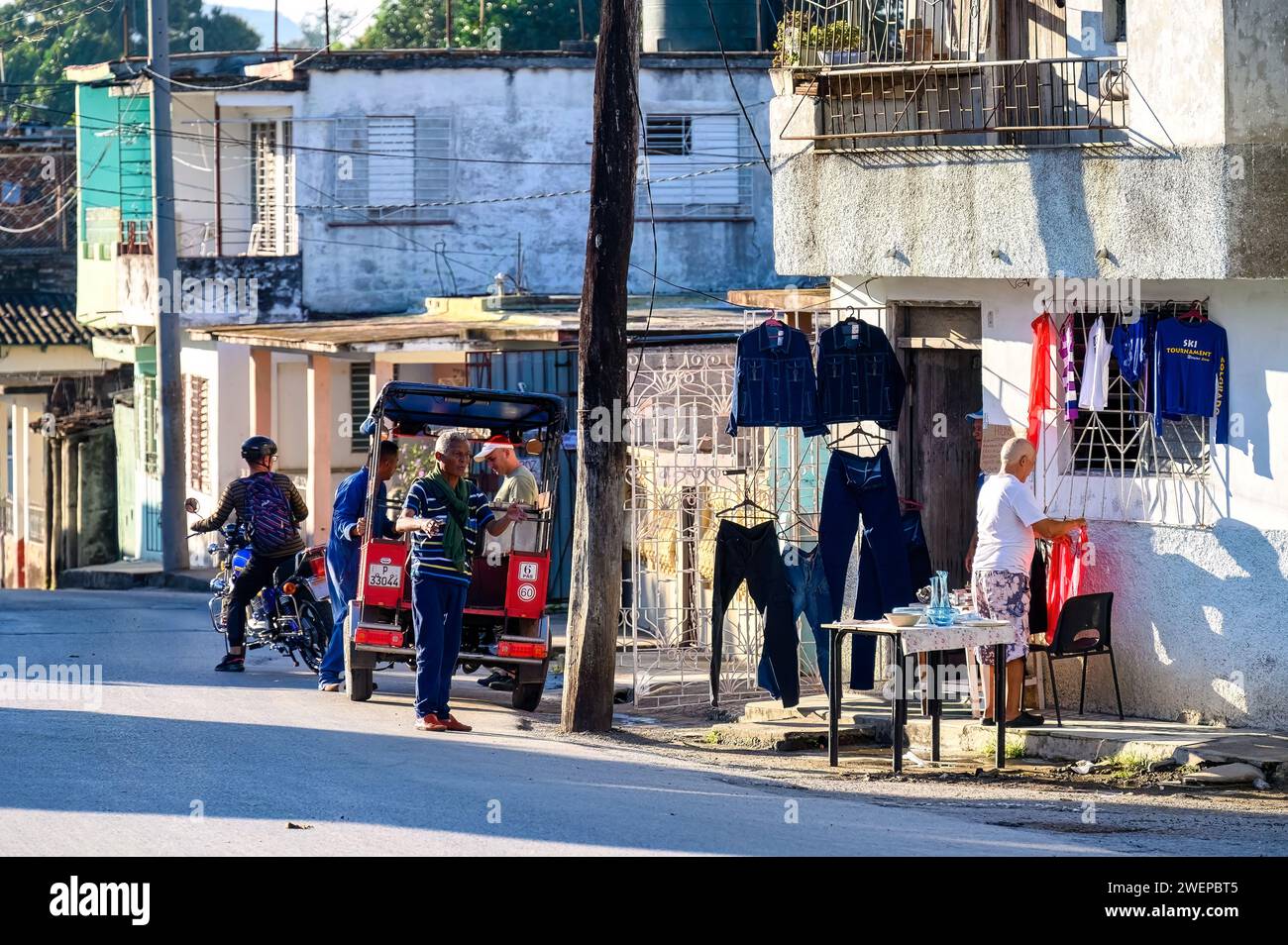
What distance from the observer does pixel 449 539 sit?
40.6ft

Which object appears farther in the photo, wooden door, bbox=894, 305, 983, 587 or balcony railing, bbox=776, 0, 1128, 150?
wooden door, bbox=894, 305, 983, 587

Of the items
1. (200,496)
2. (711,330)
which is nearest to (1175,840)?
(711,330)

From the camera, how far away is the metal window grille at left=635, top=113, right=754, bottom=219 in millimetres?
28516

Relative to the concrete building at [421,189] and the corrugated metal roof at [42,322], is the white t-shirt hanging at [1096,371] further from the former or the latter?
the corrugated metal roof at [42,322]

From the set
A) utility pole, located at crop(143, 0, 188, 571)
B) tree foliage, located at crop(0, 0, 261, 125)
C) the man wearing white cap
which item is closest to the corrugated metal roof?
utility pole, located at crop(143, 0, 188, 571)

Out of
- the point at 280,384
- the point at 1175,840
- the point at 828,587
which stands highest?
the point at 280,384

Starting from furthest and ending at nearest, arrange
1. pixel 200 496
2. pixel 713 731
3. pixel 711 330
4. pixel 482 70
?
pixel 200 496
pixel 482 70
pixel 711 330
pixel 713 731

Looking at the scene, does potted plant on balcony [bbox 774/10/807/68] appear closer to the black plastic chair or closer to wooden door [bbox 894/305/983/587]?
wooden door [bbox 894/305/983/587]

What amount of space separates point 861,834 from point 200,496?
2310cm

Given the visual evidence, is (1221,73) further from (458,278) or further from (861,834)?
(458,278)

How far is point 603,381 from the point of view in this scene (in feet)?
41.7

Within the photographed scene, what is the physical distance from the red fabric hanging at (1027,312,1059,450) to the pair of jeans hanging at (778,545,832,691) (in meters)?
1.87

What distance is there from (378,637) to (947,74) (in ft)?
19.8

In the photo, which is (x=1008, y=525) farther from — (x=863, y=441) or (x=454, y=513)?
(x=454, y=513)
